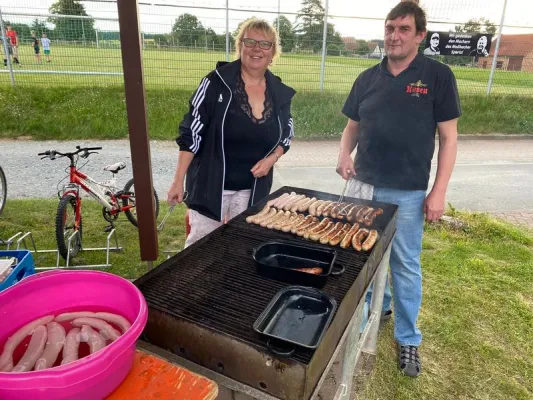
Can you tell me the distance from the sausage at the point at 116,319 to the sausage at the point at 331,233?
47.6 inches

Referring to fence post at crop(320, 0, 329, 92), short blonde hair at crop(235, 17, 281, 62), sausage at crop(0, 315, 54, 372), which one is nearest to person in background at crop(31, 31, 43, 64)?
fence post at crop(320, 0, 329, 92)

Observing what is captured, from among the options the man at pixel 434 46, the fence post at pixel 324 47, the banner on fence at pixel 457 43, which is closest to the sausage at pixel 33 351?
the fence post at pixel 324 47

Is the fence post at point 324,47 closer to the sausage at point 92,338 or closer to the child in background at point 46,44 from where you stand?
the child in background at point 46,44

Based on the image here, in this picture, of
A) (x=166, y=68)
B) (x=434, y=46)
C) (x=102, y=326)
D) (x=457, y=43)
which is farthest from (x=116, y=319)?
(x=457, y=43)

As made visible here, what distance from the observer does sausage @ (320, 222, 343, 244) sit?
85.9 inches

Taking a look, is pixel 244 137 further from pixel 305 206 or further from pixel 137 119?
pixel 137 119

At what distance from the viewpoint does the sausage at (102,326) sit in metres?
1.21

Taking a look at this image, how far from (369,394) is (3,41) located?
9.98m

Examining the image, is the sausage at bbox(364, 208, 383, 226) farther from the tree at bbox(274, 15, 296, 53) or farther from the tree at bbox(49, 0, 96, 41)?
the tree at bbox(49, 0, 96, 41)

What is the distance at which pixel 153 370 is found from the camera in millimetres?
1251

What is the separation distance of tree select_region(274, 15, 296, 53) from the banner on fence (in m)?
3.44

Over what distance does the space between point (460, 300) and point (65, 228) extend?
3.96 metres

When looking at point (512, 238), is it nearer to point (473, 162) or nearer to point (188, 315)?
point (473, 162)

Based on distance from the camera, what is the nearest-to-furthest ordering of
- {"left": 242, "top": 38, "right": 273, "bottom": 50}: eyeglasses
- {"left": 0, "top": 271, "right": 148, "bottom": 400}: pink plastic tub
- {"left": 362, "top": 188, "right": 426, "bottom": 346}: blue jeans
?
1. {"left": 0, "top": 271, "right": 148, "bottom": 400}: pink plastic tub
2. {"left": 242, "top": 38, "right": 273, "bottom": 50}: eyeglasses
3. {"left": 362, "top": 188, "right": 426, "bottom": 346}: blue jeans
